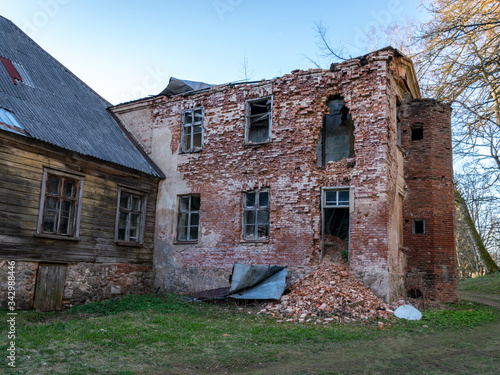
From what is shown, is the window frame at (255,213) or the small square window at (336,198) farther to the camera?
the window frame at (255,213)

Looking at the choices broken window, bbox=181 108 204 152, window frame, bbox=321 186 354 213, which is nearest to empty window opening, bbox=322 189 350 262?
window frame, bbox=321 186 354 213

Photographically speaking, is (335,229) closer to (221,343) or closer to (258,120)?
(258,120)

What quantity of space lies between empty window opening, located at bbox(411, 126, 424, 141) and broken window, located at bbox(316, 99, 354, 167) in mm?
2183

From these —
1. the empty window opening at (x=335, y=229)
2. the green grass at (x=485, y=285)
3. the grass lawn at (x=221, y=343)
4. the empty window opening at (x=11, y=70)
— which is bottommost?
the grass lawn at (x=221, y=343)

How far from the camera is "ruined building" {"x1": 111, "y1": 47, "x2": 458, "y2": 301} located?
12.1 m

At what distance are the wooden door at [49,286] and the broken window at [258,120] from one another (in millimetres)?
6546

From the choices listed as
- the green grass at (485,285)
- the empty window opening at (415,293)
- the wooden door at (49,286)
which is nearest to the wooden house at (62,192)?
the wooden door at (49,286)

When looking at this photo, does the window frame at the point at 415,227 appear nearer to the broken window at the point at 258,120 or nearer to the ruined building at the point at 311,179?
the ruined building at the point at 311,179

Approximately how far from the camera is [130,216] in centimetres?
1389

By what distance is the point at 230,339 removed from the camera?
7.66m

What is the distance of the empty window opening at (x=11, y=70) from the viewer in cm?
1222

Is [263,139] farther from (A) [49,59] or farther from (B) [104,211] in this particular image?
(A) [49,59]

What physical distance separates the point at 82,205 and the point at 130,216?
2.01 metres

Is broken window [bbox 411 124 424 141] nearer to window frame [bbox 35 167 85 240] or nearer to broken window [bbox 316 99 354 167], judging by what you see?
broken window [bbox 316 99 354 167]
